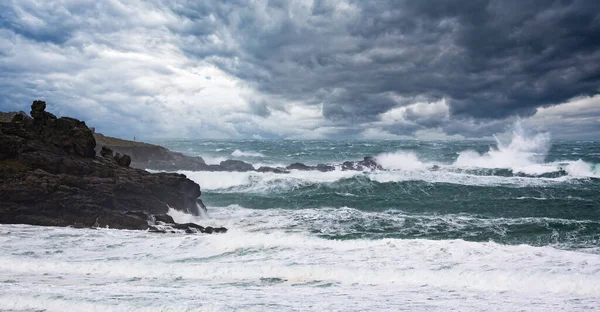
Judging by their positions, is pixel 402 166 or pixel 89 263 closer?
pixel 89 263

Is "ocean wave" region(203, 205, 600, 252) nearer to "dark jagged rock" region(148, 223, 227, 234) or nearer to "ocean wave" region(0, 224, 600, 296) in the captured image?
"dark jagged rock" region(148, 223, 227, 234)

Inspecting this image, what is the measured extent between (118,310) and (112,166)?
44.3 ft

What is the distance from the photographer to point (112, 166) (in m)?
19.7

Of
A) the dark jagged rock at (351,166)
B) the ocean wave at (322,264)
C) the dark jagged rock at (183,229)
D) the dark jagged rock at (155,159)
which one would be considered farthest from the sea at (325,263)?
the dark jagged rock at (351,166)

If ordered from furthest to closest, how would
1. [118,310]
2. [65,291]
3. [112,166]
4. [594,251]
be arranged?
1. [112,166]
2. [594,251]
3. [65,291]
4. [118,310]

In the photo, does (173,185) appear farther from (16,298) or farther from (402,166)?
(402,166)

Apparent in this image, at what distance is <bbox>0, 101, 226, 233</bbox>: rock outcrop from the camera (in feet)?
51.5

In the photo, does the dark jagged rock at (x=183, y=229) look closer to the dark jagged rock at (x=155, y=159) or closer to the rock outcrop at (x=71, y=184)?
the rock outcrop at (x=71, y=184)

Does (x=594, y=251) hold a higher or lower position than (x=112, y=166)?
lower

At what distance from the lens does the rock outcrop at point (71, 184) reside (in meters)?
15.7

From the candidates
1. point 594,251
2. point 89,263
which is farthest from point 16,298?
point 594,251

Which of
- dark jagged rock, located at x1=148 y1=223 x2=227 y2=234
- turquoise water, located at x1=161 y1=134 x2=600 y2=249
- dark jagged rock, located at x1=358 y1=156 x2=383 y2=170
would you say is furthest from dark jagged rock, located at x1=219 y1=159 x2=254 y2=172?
dark jagged rock, located at x1=148 y1=223 x2=227 y2=234

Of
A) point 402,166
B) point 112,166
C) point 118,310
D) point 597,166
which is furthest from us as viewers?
point 402,166

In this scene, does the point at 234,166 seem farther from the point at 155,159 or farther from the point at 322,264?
the point at 322,264
